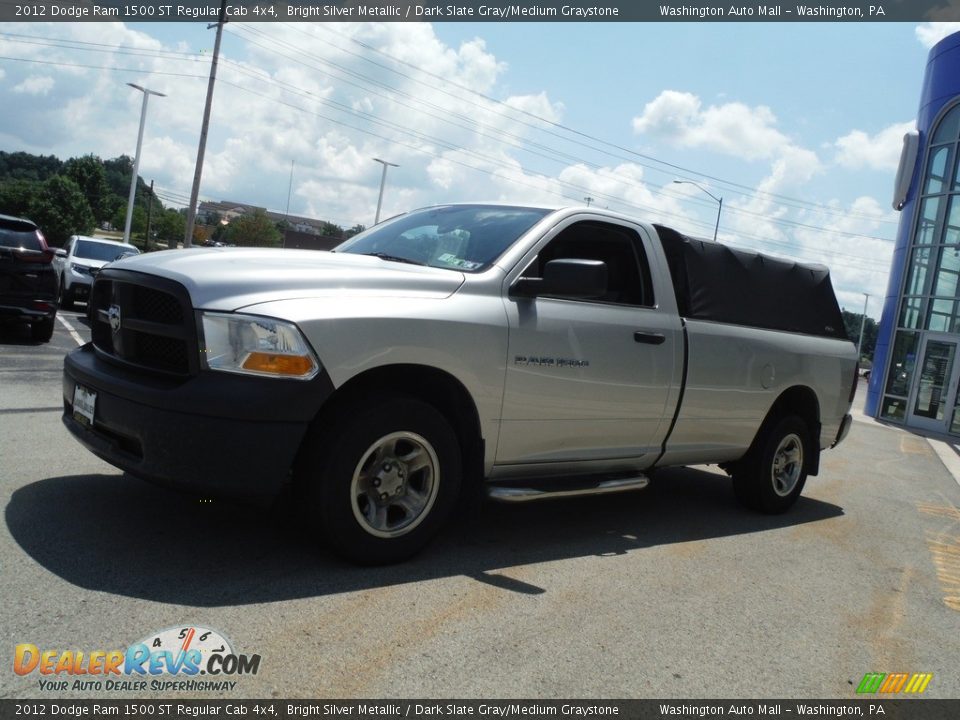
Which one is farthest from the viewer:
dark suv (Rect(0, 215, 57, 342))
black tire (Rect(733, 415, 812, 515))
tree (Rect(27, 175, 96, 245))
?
tree (Rect(27, 175, 96, 245))

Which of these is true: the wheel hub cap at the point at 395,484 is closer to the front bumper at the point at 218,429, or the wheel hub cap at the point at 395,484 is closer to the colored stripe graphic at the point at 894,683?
the front bumper at the point at 218,429

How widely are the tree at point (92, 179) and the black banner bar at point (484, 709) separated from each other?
121058mm

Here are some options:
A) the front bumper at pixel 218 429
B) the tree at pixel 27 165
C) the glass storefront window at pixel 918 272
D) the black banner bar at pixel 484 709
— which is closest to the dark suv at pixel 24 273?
the front bumper at pixel 218 429

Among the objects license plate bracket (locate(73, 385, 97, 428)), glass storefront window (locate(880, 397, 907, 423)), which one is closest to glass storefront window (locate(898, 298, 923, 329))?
glass storefront window (locate(880, 397, 907, 423))

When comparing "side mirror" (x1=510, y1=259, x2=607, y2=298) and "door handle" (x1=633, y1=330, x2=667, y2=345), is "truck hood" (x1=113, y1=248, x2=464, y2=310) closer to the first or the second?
A: "side mirror" (x1=510, y1=259, x2=607, y2=298)

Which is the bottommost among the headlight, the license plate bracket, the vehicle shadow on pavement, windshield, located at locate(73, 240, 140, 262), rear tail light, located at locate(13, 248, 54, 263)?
the vehicle shadow on pavement

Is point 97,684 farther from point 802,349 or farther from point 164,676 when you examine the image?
point 802,349

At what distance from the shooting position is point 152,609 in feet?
10.5

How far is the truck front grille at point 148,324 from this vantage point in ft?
11.7

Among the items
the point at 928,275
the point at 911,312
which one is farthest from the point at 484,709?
the point at 911,312

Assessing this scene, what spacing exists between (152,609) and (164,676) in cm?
50

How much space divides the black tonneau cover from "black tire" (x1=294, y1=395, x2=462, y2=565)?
223cm

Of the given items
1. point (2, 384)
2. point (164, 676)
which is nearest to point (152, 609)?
point (164, 676)

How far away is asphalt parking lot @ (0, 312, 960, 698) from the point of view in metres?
3.03
